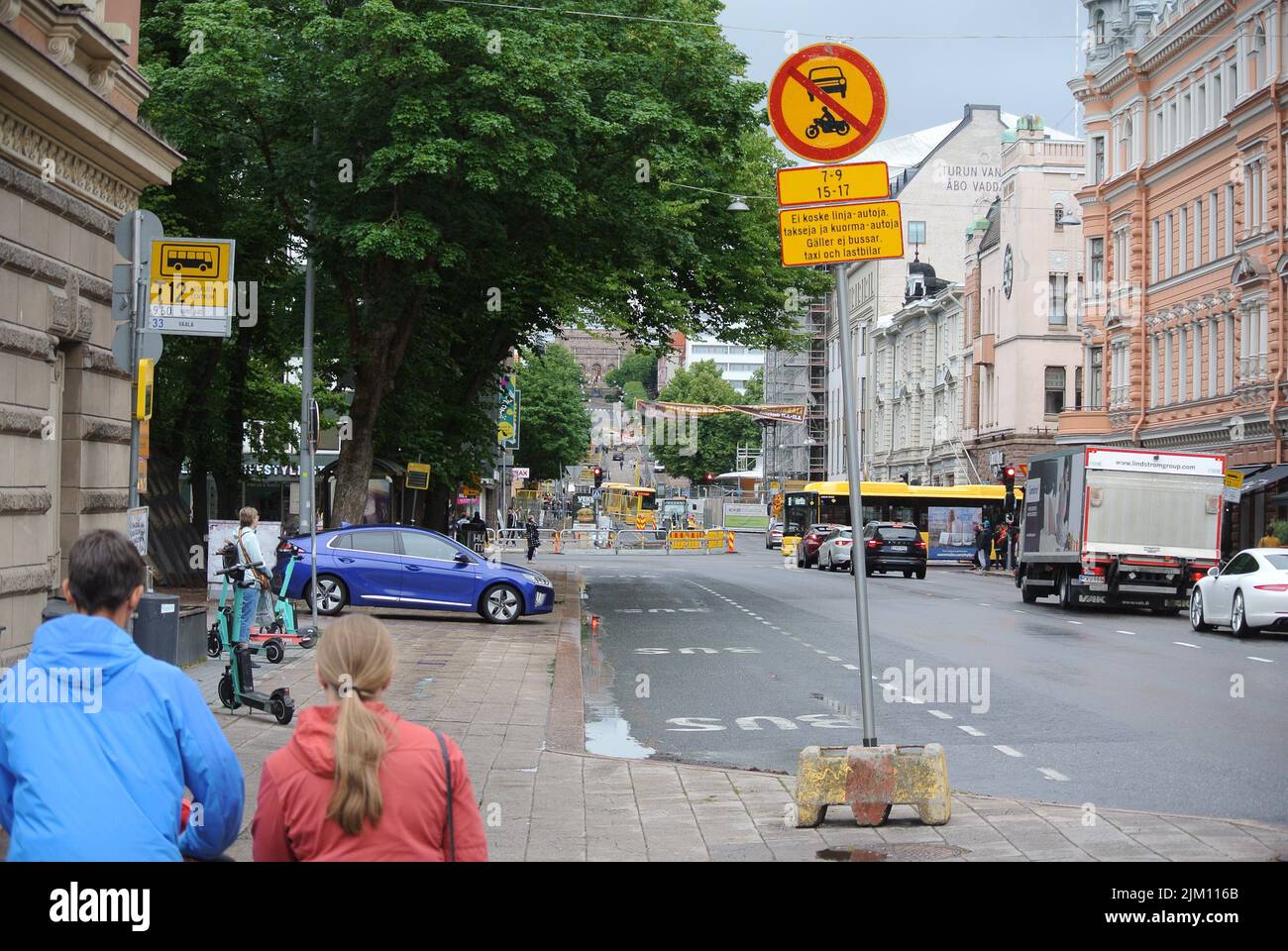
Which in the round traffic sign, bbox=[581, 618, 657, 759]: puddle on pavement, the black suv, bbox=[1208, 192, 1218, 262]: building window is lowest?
bbox=[581, 618, 657, 759]: puddle on pavement

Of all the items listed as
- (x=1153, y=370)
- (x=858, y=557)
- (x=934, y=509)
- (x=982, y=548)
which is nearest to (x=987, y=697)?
(x=858, y=557)

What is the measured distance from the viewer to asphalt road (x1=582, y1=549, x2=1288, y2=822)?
35.2ft

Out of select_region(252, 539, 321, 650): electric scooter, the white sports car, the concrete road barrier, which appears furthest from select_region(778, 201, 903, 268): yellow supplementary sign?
the white sports car

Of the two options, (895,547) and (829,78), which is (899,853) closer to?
(829,78)

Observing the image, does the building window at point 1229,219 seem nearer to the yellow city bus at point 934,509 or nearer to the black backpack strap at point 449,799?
the yellow city bus at point 934,509

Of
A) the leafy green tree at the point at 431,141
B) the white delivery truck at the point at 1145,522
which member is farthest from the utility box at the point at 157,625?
the white delivery truck at the point at 1145,522

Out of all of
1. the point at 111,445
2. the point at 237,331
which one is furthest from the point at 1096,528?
the point at 111,445

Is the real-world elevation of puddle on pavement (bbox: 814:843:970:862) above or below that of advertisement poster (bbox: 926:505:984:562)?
below

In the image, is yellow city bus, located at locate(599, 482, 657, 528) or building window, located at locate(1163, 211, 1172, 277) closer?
building window, located at locate(1163, 211, 1172, 277)

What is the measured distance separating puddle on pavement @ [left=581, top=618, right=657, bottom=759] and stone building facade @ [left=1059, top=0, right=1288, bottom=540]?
88.9 ft

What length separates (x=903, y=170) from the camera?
4050 inches

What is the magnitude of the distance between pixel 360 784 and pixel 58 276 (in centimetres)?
1138

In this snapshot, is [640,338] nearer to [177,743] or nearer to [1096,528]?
[1096,528]

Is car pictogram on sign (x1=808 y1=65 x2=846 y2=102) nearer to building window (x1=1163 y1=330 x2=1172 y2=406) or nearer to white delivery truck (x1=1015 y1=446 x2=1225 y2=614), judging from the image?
white delivery truck (x1=1015 y1=446 x2=1225 y2=614)
